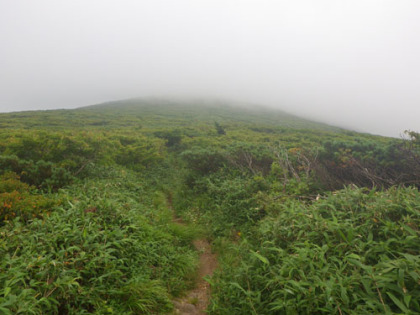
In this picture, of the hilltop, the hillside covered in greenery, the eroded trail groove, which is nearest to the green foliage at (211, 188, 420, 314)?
the hillside covered in greenery

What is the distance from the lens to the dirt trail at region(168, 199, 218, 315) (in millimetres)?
3311

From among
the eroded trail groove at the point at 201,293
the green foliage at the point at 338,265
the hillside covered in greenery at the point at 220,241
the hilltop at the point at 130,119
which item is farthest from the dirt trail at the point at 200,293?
the hilltop at the point at 130,119

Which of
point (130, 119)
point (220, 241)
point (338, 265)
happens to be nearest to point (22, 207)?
point (220, 241)

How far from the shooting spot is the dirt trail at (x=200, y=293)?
3.31m

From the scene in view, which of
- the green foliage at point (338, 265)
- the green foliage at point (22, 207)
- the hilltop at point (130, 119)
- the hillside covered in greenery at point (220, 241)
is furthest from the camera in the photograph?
the hilltop at point (130, 119)

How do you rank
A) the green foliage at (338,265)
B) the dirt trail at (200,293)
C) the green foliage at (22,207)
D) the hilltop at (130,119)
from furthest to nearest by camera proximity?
the hilltop at (130,119) → the green foliage at (22,207) → the dirt trail at (200,293) → the green foliage at (338,265)

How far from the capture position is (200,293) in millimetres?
3713

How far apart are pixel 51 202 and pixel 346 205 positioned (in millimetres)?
6082

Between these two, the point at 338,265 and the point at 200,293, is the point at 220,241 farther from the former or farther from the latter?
the point at 338,265

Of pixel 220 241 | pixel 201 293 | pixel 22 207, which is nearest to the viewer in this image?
pixel 201 293

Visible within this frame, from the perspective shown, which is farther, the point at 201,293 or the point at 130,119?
the point at 130,119

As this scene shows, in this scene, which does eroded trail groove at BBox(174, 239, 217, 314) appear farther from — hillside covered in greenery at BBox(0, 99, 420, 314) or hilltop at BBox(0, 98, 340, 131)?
hilltop at BBox(0, 98, 340, 131)

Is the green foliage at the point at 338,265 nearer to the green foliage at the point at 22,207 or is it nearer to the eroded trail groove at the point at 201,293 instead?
the eroded trail groove at the point at 201,293

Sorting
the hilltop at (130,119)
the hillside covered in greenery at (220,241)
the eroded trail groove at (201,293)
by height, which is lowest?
the eroded trail groove at (201,293)
